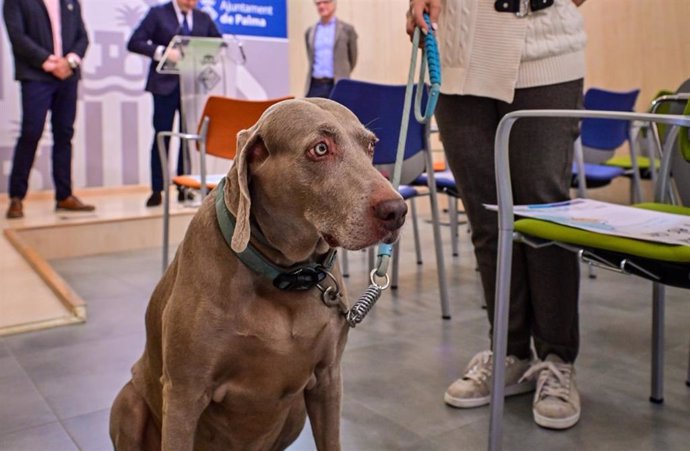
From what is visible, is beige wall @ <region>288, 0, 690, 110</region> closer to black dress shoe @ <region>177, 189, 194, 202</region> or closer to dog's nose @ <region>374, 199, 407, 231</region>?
black dress shoe @ <region>177, 189, 194, 202</region>

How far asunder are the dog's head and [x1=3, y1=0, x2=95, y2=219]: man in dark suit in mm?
3699

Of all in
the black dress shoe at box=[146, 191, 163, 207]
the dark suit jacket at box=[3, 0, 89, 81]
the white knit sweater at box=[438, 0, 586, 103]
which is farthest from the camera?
the black dress shoe at box=[146, 191, 163, 207]

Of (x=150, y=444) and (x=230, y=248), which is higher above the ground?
(x=230, y=248)

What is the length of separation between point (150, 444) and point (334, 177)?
0.67 meters

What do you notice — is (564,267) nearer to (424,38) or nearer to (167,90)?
(424,38)

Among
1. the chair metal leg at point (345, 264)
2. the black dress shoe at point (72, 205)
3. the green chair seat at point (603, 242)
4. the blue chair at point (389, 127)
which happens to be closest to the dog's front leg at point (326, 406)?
the green chair seat at point (603, 242)

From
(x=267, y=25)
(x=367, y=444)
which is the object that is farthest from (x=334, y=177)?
(x=267, y=25)

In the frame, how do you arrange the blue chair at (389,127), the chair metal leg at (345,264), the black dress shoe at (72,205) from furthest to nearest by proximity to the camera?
the black dress shoe at (72,205), the chair metal leg at (345,264), the blue chair at (389,127)

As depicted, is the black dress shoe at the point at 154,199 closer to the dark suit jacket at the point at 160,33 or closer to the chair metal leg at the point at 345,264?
the dark suit jacket at the point at 160,33

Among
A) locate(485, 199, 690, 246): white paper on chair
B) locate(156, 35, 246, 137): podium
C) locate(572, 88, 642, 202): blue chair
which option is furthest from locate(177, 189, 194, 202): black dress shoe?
locate(485, 199, 690, 246): white paper on chair

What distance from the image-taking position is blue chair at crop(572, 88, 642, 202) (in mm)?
3387

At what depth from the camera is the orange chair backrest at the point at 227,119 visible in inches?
108

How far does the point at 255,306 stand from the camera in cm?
104

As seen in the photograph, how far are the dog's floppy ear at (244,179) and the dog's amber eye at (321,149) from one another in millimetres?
99
